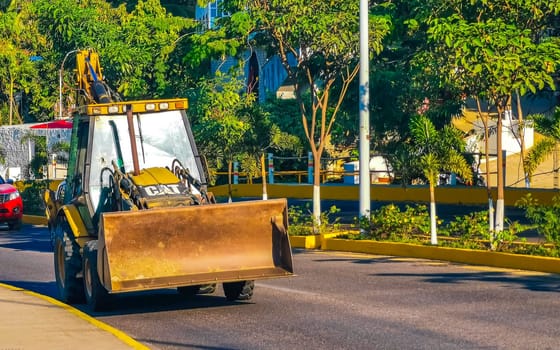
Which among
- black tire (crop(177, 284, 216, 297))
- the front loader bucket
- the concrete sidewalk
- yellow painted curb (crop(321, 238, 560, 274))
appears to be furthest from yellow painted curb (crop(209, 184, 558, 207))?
the concrete sidewalk

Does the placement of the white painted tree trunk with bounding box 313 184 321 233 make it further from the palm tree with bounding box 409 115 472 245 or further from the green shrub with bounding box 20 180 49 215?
the green shrub with bounding box 20 180 49 215

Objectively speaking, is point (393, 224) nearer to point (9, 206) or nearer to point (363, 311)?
point (363, 311)

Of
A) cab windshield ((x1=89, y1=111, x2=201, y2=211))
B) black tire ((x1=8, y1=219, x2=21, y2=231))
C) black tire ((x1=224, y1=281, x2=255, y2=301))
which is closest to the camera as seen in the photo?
black tire ((x1=224, y1=281, x2=255, y2=301))

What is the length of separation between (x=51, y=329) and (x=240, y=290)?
143 inches

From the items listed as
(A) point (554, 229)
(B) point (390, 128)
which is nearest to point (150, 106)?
(A) point (554, 229)

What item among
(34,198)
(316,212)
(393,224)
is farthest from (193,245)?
(34,198)

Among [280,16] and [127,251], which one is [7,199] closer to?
[280,16]

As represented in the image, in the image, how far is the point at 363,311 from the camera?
1539 cm

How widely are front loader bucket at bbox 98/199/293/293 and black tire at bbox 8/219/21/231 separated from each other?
71.3ft

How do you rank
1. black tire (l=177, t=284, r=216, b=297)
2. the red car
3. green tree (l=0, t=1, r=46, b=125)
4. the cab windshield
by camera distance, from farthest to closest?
green tree (l=0, t=1, r=46, b=125), the red car, black tire (l=177, t=284, r=216, b=297), the cab windshield

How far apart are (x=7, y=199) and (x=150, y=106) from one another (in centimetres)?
1914

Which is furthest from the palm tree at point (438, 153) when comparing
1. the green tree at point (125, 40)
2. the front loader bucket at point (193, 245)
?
the green tree at point (125, 40)

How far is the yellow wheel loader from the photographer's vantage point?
15.2 metres

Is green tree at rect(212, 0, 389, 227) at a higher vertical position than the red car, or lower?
higher
